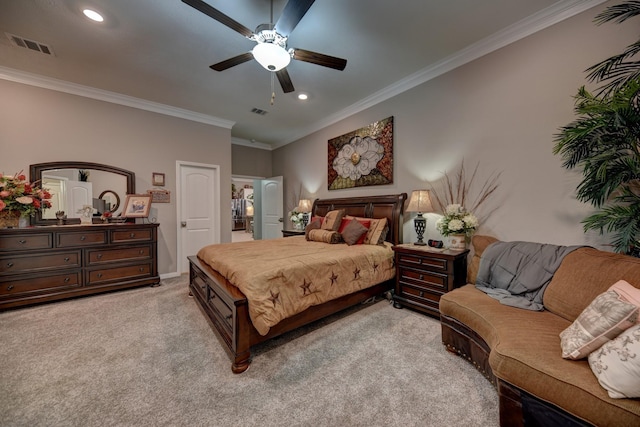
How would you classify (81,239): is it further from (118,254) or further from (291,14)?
(291,14)

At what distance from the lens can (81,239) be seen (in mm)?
3232

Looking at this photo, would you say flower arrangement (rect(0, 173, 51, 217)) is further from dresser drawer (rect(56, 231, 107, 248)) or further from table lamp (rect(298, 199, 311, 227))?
table lamp (rect(298, 199, 311, 227))

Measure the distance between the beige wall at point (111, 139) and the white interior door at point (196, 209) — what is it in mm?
118

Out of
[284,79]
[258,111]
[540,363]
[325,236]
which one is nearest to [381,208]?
[325,236]

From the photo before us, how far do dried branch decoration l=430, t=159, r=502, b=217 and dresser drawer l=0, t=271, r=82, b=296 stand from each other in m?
5.03

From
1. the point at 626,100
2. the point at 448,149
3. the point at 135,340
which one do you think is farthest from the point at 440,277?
the point at 135,340

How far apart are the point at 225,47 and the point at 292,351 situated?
10.8 feet

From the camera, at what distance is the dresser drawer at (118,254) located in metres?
3.32

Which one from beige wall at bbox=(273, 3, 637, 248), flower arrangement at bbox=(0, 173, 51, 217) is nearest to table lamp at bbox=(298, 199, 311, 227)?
beige wall at bbox=(273, 3, 637, 248)

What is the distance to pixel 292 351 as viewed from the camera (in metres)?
2.08

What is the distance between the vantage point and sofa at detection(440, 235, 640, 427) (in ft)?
3.42

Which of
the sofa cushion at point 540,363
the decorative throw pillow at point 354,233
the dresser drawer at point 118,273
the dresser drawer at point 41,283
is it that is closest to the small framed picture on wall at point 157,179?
the dresser drawer at point 118,273

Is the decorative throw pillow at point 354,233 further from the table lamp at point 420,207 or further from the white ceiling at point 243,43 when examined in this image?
the white ceiling at point 243,43

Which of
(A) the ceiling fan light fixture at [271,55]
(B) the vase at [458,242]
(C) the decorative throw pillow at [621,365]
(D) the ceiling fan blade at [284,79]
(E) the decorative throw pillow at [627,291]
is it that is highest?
(D) the ceiling fan blade at [284,79]
